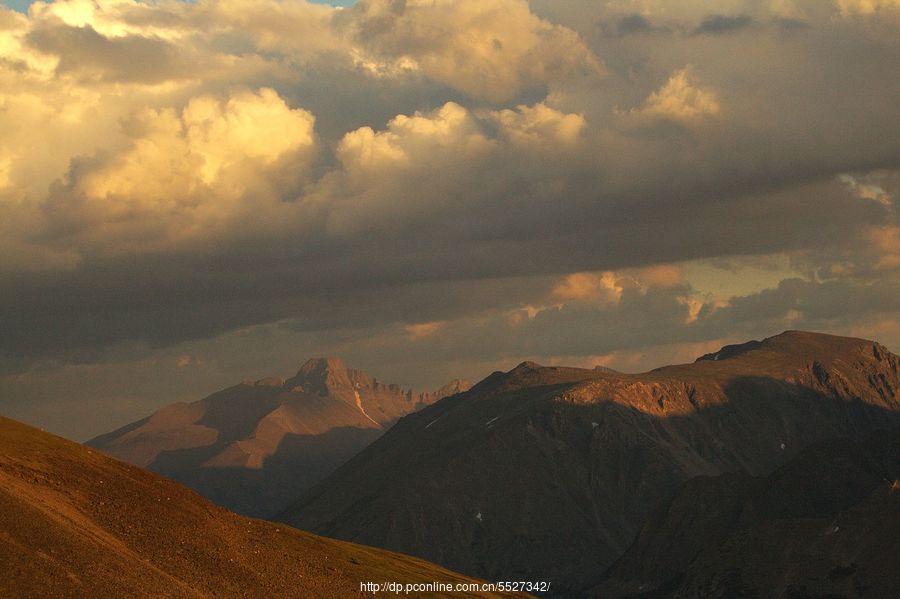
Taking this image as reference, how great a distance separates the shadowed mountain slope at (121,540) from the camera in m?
118

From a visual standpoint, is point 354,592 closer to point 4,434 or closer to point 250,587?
point 250,587

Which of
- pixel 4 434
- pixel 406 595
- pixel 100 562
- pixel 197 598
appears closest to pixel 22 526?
pixel 100 562

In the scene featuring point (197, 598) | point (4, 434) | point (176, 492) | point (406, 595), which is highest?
point (4, 434)

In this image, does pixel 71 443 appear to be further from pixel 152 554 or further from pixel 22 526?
pixel 22 526

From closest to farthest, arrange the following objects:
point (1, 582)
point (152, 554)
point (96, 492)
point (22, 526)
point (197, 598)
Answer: point (1, 582)
point (22, 526)
point (197, 598)
point (152, 554)
point (96, 492)

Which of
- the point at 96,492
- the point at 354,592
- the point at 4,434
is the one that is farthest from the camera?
the point at 354,592

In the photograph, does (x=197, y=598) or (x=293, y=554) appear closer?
(x=197, y=598)

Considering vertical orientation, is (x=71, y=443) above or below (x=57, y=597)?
above

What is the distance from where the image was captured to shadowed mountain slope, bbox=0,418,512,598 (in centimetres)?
11788

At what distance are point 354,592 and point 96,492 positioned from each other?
4267cm

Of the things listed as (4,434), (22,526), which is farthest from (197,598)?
(4,434)

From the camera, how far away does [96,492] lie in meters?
152

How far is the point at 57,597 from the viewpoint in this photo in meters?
111

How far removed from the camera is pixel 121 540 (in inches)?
5517
